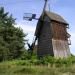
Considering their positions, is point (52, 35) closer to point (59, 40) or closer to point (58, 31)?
point (58, 31)

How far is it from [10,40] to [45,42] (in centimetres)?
589

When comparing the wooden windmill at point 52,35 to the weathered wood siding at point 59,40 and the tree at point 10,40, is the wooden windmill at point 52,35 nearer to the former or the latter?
the weathered wood siding at point 59,40

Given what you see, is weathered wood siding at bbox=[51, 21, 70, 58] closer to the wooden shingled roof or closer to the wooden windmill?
the wooden windmill

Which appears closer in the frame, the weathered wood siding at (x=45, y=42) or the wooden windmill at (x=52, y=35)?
the weathered wood siding at (x=45, y=42)

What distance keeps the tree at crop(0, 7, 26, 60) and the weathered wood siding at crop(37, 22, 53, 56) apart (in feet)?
9.97

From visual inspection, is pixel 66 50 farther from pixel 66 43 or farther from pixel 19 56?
pixel 19 56

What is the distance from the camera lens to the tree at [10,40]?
58.2 metres

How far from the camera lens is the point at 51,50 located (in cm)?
5831

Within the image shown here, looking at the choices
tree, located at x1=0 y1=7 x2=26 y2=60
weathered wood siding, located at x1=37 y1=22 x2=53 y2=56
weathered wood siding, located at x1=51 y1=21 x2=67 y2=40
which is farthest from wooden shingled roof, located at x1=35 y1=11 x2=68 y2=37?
tree, located at x1=0 y1=7 x2=26 y2=60

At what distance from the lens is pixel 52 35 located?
58969mm

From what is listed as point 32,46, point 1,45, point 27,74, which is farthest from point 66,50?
point 27,74

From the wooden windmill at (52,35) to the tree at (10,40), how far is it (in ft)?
10.2

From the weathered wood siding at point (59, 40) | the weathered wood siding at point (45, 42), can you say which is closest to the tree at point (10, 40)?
the weathered wood siding at point (45, 42)

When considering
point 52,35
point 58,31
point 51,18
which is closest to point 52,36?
point 52,35
